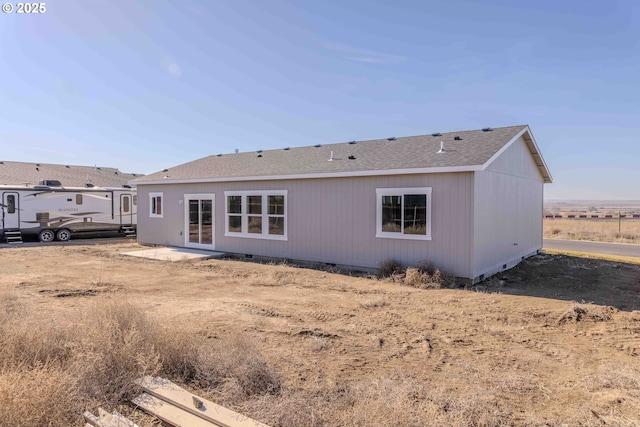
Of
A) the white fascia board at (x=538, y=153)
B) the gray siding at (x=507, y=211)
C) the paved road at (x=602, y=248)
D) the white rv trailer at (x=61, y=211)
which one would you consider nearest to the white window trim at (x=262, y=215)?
the gray siding at (x=507, y=211)

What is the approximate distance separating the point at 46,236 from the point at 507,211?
2034 centimetres

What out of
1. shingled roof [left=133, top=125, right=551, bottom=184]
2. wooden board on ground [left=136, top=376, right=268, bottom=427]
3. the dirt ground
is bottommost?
the dirt ground

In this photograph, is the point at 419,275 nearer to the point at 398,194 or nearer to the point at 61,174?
the point at 398,194

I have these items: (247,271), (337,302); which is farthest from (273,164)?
(337,302)

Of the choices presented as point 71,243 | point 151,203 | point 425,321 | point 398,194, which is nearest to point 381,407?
point 425,321

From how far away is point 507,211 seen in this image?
39.4ft

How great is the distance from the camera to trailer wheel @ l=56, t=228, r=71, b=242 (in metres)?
19.9

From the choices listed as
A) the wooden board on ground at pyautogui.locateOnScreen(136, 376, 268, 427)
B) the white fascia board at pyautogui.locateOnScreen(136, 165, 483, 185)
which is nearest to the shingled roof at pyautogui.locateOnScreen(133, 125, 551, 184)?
the white fascia board at pyautogui.locateOnScreen(136, 165, 483, 185)

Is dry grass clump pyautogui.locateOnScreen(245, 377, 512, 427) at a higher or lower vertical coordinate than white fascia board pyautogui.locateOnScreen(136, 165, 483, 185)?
lower

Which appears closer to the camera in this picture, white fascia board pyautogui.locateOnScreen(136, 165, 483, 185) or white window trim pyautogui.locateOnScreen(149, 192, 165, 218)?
white fascia board pyautogui.locateOnScreen(136, 165, 483, 185)

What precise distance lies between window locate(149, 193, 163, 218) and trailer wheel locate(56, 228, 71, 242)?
221 inches

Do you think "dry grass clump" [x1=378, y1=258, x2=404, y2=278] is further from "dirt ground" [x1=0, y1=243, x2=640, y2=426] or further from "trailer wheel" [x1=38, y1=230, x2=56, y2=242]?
"trailer wheel" [x1=38, y1=230, x2=56, y2=242]

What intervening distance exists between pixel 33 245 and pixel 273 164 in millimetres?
11986

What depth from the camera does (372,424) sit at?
3.24 m
